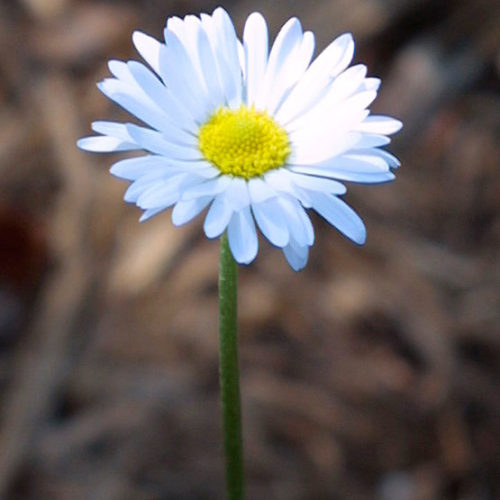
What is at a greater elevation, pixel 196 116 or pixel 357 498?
pixel 196 116

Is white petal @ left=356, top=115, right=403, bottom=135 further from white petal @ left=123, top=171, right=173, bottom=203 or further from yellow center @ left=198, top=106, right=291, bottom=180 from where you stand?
white petal @ left=123, top=171, right=173, bottom=203

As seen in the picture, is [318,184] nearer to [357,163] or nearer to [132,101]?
[357,163]

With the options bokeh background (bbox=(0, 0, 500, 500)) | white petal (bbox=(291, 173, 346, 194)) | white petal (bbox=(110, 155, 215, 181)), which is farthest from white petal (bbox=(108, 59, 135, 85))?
bokeh background (bbox=(0, 0, 500, 500))

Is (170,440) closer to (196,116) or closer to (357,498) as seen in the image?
(357,498)

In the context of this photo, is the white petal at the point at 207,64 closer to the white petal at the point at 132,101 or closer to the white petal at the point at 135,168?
the white petal at the point at 132,101

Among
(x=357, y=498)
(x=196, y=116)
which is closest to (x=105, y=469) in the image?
(x=357, y=498)

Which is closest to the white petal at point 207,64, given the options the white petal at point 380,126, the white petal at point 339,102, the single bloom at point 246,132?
the single bloom at point 246,132

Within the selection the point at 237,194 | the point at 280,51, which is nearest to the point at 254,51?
the point at 280,51
